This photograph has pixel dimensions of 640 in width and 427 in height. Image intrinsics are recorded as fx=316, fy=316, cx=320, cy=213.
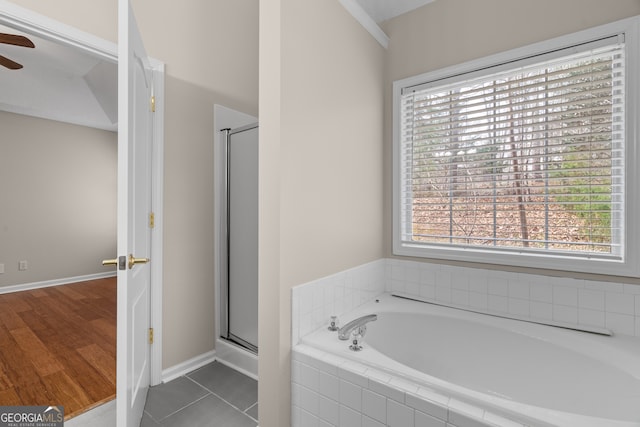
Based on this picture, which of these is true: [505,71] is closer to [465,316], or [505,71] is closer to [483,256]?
[483,256]

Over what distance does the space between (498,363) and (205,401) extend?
1.65 meters

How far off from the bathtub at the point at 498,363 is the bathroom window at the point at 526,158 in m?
0.39

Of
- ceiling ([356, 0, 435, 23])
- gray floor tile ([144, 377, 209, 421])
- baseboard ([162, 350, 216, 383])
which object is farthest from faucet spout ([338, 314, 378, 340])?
ceiling ([356, 0, 435, 23])

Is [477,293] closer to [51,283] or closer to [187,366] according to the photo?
[187,366]

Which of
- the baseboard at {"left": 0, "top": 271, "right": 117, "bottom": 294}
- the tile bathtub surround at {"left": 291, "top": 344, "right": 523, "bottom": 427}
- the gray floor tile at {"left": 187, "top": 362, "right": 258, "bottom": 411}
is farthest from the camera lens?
the baseboard at {"left": 0, "top": 271, "right": 117, "bottom": 294}

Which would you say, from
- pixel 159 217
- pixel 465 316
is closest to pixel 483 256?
pixel 465 316

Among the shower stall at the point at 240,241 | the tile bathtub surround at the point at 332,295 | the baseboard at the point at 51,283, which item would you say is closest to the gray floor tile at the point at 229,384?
the shower stall at the point at 240,241

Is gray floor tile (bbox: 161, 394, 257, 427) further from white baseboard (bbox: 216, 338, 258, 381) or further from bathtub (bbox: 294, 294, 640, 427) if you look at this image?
bathtub (bbox: 294, 294, 640, 427)

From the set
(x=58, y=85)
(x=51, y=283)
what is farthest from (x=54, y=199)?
(x=58, y=85)

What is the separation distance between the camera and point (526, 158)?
1.82 m

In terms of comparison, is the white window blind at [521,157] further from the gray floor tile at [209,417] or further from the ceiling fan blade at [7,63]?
the ceiling fan blade at [7,63]

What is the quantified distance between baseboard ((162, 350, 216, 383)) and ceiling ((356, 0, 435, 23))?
2.71 meters

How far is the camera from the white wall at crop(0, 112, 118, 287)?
168 inches

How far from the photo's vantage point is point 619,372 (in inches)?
51.8
